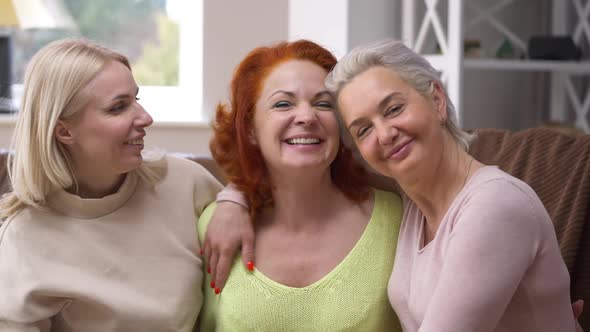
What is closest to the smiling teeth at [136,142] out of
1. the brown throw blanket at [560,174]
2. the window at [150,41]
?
the brown throw blanket at [560,174]

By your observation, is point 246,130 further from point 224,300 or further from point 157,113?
point 157,113

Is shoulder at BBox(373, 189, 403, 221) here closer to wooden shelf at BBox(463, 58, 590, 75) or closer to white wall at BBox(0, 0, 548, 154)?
white wall at BBox(0, 0, 548, 154)

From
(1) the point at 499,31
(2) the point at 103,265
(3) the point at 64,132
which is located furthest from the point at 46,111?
(1) the point at 499,31

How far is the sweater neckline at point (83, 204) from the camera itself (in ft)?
6.15

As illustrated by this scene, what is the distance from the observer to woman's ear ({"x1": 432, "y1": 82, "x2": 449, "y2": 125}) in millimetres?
1753

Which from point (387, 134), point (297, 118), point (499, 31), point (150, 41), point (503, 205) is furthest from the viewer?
point (150, 41)

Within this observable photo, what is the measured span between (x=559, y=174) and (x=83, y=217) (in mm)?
1101

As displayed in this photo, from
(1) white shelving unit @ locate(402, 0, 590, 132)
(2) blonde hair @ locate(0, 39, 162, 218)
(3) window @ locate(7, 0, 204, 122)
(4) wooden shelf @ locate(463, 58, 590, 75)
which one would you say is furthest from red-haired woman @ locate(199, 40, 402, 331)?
(3) window @ locate(7, 0, 204, 122)

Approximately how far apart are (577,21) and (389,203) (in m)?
2.49

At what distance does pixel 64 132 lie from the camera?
6.12 ft

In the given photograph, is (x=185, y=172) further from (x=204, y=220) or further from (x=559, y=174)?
(x=559, y=174)

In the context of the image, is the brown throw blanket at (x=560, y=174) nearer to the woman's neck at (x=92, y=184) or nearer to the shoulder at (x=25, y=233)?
the woman's neck at (x=92, y=184)

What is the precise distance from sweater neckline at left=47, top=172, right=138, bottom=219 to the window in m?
2.23

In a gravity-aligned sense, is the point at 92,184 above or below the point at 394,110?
below
